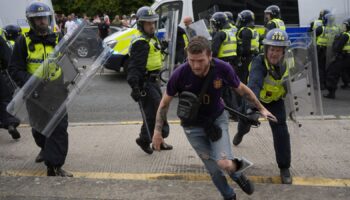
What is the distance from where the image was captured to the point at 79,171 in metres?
5.75

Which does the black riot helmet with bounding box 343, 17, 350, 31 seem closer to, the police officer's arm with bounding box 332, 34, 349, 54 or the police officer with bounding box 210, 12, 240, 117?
the police officer's arm with bounding box 332, 34, 349, 54

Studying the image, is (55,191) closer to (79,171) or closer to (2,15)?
(79,171)

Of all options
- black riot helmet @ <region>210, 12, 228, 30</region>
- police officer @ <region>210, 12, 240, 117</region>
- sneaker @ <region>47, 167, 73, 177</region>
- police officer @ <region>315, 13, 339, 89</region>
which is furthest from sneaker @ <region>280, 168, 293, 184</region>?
police officer @ <region>315, 13, 339, 89</region>

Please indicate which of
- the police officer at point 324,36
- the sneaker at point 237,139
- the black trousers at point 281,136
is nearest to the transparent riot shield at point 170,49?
the sneaker at point 237,139

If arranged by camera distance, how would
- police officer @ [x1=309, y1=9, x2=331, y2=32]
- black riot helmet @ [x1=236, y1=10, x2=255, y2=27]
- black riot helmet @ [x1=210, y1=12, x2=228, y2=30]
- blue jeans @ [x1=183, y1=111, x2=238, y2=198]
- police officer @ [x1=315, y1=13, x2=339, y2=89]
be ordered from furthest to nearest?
police officer @ [x1=309, y1=9, x2=331, y2=32] < police officer @ [x1=315, y1=13, x2=339, y2=89] < black riot helmet @ [x1=236, y1=10, x2=255, y2=27] < black riot helmet @ [x1=210, y1=12, x2=228, y2=30] < blue jeans @ [x1=183, y1=111, x2=238, y2=198]

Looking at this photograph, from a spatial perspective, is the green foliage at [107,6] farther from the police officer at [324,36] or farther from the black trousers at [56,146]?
the black trousers at [56,146]

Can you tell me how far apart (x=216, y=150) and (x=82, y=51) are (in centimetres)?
197

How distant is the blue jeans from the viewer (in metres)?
4.14

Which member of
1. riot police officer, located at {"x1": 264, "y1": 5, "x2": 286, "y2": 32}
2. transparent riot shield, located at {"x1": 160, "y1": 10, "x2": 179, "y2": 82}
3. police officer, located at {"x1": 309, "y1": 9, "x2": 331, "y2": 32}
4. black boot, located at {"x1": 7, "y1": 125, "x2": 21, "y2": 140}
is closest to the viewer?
transparent riot shield, located at {"x1": 160, "y1": 10, "x2": 179, "y2": 82}

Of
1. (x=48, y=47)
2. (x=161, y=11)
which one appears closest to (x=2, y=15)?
(x=161, y=11)

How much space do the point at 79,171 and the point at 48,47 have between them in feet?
4.89

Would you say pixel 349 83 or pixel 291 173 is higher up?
pixel 291 173

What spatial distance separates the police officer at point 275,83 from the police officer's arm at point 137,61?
1.42 meters

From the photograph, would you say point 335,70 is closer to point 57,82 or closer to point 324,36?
point 324,36
